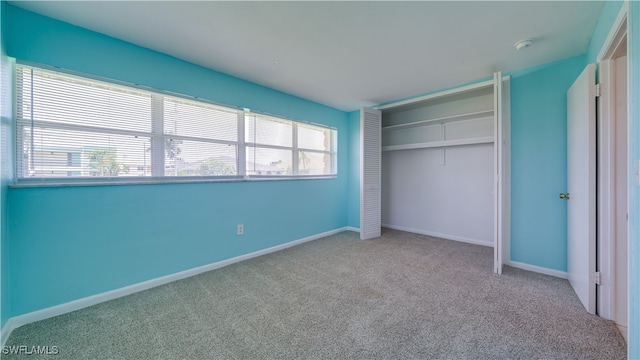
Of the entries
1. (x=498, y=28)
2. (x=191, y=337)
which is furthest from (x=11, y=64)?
(x=498, y=28)

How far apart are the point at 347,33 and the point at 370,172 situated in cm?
253

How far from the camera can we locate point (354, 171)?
4.95 meters

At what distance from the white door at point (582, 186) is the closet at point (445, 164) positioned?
661 millimetres

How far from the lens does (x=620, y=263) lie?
184cm

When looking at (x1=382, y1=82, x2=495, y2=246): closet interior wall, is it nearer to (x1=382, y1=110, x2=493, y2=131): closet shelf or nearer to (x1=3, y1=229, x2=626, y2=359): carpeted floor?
(x1=382, y1=110, x2=493, y2=131): closet shelf

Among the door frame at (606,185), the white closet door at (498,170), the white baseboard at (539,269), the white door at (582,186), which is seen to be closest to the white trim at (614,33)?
the door frame at (606,185)

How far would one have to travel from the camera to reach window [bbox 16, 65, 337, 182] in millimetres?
1937

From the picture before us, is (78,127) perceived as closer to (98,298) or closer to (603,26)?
(98,298)

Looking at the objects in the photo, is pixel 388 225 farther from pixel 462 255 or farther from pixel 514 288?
pixel 514 288

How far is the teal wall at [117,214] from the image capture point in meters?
1.90

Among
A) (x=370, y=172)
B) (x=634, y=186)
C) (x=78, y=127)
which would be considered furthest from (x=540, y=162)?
(x=78, y=127)

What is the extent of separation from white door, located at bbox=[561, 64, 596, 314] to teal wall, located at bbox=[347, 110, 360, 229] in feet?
9.84

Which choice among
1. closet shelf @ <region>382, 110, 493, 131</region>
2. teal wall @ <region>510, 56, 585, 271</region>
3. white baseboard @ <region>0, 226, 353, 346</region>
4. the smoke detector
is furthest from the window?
teal wall @ <region>510, 56, 585, 271</region>

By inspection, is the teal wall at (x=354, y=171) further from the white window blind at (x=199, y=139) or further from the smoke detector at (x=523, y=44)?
the smoke detector at (x=523, y=44)
